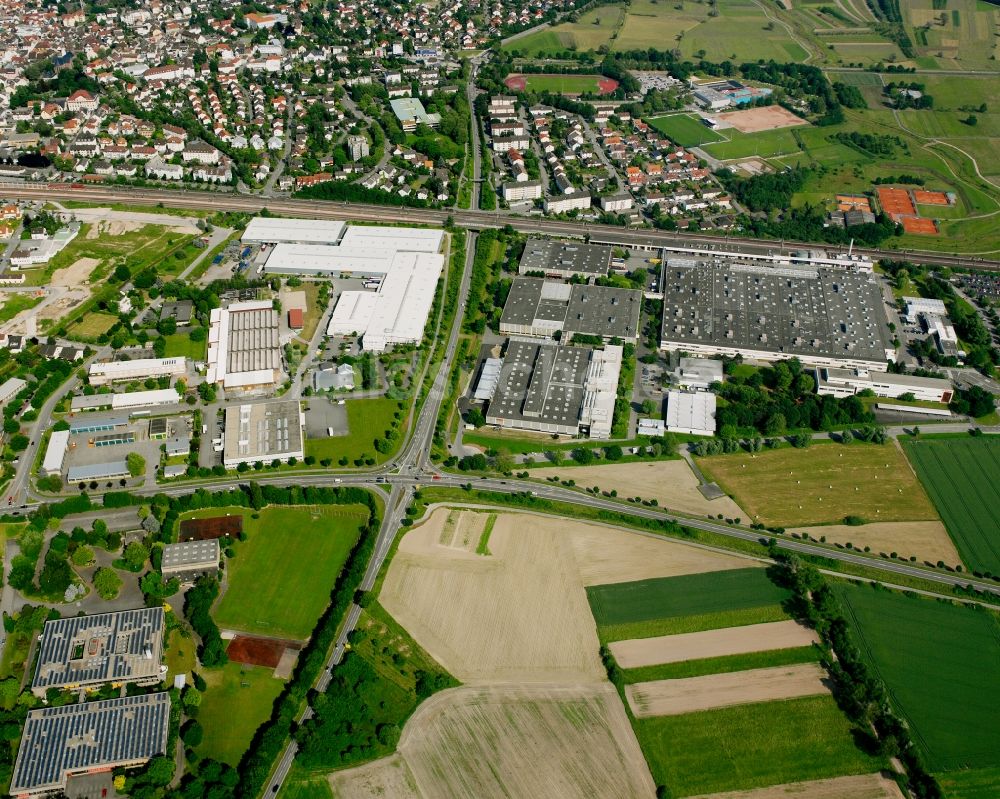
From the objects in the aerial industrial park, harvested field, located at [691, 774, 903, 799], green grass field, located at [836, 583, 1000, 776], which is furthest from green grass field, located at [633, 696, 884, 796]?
green grass field, located at [836, 583, 1000, 776]

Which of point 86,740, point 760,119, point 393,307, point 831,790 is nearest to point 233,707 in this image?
point 86,740

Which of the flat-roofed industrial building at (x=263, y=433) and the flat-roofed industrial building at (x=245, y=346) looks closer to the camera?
the flat-roofed industrial building at (x=263, y=433)

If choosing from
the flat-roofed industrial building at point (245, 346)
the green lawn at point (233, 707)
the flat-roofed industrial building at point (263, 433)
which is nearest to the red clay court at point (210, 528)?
the flat-roofed industrial building at point (263, 433)

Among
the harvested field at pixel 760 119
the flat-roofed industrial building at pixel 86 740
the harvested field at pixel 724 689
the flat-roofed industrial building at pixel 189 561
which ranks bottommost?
the flat-roofed industrial building at pixel 86 740

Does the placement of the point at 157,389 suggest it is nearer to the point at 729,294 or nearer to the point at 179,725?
the point at 179,725

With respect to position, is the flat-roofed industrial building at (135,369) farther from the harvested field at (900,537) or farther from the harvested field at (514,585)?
the harvested field at (900,537)
